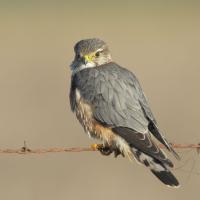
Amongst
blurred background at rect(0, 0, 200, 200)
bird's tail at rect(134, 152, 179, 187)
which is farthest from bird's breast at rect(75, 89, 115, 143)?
blurred background at rect(0, 0, 200, 200)

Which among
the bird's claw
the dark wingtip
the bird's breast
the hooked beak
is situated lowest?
the dark wingtip

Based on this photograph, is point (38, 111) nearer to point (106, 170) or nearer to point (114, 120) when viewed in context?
point (106, 170)

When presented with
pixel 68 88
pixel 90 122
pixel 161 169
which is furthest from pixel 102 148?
pixel 68 88

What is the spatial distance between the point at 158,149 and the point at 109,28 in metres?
13.5

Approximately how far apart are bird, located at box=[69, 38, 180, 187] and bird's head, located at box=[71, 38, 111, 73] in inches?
6.9

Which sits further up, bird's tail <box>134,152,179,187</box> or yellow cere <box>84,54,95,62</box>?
yellow cere <box>84,54,95,62</box>

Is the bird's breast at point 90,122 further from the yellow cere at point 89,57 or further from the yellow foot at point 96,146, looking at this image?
the yellow cere at point 89,57

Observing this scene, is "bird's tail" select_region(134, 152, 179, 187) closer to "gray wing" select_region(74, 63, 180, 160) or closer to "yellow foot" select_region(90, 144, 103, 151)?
"gray wing" select_region(74, 63, 180, 160)

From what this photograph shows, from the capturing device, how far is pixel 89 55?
7.68m

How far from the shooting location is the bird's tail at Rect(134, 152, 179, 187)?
20.1ft

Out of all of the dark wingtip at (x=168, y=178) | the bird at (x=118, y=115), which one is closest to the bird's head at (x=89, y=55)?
the bird at (x=118, y=115)

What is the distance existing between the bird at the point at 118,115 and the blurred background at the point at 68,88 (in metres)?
2.70

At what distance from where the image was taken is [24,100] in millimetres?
12414

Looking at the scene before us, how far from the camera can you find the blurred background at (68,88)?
32.3ft
